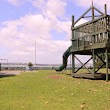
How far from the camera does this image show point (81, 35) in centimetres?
2656

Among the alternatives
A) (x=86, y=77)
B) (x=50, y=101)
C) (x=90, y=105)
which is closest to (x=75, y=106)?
(x=90, y=105)

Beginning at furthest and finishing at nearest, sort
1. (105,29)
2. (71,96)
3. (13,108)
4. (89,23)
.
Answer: (89,23) → (105,29) → (71,96) → (13,108)

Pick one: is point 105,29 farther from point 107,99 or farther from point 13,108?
point 13,108

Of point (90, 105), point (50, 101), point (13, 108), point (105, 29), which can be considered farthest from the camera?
point (105, 29)

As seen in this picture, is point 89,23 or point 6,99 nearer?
point 6,99

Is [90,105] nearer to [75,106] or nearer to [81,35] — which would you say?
[75,106]

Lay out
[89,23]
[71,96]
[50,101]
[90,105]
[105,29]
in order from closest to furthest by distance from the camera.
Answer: [90,105]
[50,101]
[71,96]
[105,29]
[89,23]

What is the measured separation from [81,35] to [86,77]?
183 inches

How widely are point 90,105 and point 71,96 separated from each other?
2.32m

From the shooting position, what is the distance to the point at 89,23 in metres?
25.0

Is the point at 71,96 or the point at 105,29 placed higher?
the point at 105,29

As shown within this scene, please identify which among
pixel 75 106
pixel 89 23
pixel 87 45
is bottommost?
pixel 75 106

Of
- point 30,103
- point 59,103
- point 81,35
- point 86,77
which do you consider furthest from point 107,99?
point 81,35

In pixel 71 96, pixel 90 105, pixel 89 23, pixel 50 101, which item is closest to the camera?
pixel 90 105
